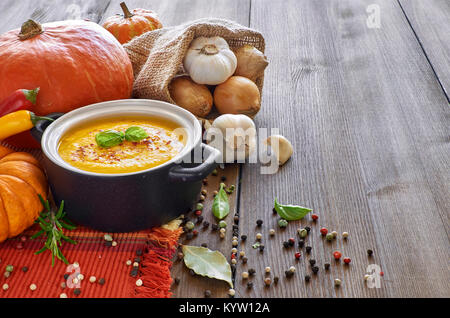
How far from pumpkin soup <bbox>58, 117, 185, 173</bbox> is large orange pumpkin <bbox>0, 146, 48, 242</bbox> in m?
0.09

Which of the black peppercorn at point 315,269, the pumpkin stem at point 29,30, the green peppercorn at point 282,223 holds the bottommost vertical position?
the green peppercorn at point 282,223

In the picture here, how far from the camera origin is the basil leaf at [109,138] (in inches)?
48.5

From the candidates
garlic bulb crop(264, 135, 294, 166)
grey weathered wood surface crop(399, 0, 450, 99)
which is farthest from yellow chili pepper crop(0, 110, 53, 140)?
grey weathered wood surface crop(399, 0, 450, 99)

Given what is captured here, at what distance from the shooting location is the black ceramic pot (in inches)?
43.0

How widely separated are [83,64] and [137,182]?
0.48 meters

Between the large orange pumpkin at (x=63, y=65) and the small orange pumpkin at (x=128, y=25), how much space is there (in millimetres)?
400

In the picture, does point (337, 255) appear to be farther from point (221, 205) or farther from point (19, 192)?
point (19, 192)

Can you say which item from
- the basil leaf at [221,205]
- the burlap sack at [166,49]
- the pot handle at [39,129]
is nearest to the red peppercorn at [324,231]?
the basil leaf at [221,205]

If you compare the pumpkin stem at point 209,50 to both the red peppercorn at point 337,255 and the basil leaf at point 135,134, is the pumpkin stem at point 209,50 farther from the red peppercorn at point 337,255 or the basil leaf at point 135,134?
the red peppercorn at point 337,255

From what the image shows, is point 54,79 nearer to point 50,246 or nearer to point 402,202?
point 50,246

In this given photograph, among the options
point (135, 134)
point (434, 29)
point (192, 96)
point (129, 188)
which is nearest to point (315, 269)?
point (129, 188)

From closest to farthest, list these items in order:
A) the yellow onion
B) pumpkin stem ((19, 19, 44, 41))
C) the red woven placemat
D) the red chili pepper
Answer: the red woven placemat < the red chili pepper < pumpkin stem ((19, 19, 44, 41)) < the yellow onion

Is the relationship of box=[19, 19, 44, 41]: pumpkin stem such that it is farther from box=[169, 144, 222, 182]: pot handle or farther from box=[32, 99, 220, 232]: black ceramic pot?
box=[169, 144, 222, 182]: pot handle

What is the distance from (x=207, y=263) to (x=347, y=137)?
659 millimetres
